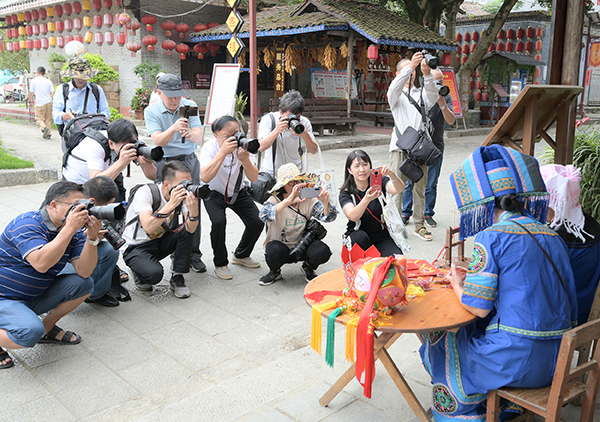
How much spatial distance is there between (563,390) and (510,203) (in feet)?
2.41

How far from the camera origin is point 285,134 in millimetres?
4730

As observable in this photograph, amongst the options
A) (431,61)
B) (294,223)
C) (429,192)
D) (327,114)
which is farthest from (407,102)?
(327,114)

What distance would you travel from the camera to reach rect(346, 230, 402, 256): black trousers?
13.5 feet

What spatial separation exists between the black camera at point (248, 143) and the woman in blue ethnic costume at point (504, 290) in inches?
75.3

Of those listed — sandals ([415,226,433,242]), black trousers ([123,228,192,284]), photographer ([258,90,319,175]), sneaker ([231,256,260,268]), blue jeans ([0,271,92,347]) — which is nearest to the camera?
blue jeans ([0,271,92,347])

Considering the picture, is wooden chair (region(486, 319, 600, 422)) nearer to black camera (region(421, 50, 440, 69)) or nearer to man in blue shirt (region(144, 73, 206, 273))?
man in blue shirt (region(144, 73, 206, 273))

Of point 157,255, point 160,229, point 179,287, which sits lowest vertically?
point 179,287

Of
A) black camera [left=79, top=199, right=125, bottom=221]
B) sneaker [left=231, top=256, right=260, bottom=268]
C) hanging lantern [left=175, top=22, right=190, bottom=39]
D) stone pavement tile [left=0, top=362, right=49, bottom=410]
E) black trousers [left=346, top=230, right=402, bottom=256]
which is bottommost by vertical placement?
stone pavement tile [left=0, top=362, right=49, bottom=410]

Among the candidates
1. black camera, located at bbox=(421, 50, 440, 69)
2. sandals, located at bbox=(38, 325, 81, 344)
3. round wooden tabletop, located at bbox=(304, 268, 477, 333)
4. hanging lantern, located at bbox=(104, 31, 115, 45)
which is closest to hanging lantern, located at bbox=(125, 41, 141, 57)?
hanging lantern, located at bbox=(104, 31, 115, 45)

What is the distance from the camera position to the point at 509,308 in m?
2.15

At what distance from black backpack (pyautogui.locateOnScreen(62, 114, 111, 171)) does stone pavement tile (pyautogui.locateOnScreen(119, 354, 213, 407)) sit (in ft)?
5.90

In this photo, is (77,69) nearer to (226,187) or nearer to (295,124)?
(226,187)

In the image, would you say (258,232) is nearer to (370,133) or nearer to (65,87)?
(65,87)

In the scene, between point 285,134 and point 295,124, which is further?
point 285,134
